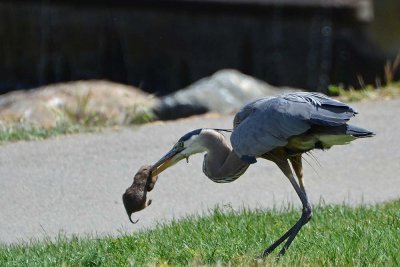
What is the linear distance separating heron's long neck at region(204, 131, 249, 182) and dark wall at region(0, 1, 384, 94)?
23.0 feet

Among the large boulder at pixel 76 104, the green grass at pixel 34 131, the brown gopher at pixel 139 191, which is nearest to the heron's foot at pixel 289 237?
the brown gopher at pixel 139 191

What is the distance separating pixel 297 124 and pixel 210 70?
8.01 m

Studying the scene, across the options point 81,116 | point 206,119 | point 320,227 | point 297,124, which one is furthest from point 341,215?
point 81,116

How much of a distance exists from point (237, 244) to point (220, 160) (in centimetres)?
61

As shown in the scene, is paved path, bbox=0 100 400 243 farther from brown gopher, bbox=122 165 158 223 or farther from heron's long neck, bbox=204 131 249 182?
heron's long neck, bbox=204 131 249 182

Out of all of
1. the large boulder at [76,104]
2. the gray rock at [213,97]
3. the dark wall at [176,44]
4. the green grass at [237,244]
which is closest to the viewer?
the green grass at [237,244]

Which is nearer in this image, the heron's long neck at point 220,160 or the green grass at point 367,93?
the heron's long neck at point 220,160

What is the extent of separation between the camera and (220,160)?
6184 millimetres

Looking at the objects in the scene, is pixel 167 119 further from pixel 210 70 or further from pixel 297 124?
pixel 297 124

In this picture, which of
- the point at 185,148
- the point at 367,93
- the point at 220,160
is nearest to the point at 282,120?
the point at 220,160

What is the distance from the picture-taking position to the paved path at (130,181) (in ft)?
27.1

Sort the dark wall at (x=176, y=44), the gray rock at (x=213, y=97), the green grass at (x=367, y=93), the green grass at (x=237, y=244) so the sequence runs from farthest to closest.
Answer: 1. the dark wall at (x=176, y=44)
2. the green grass at (x=367, y=93)
3. the gray rock at (x=213, y=97)
4. the green grass at (x=237, y=244)

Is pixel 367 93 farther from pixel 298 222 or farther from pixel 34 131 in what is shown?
pixel 298 222

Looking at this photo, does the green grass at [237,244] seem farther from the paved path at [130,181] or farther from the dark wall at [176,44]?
the dark wall at [176,44]
